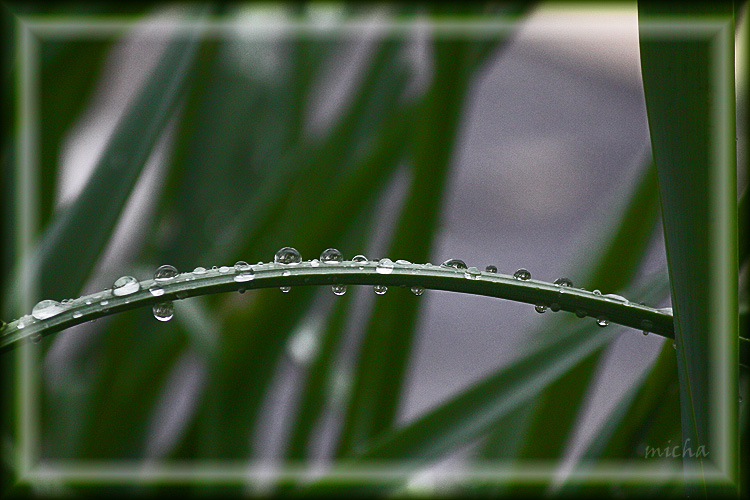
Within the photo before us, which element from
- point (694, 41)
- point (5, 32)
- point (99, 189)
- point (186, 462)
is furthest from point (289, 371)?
point (694, 41)

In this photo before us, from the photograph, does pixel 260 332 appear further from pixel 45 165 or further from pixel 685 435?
pixel 685 435

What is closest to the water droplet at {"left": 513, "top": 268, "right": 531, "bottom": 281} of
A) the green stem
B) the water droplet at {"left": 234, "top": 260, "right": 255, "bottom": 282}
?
the green stem

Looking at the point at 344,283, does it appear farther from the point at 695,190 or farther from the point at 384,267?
the point at 695,190

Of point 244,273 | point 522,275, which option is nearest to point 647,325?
point 522,275

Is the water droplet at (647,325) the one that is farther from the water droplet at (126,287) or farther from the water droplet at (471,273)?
the water droplet at (126,287)

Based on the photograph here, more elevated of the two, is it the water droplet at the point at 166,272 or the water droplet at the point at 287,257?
the water droplet at the point at 287,257

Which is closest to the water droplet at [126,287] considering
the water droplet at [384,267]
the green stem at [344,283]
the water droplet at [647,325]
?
the green stem at [344,283]
